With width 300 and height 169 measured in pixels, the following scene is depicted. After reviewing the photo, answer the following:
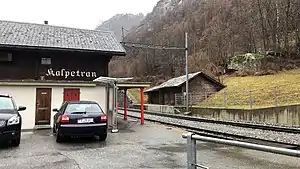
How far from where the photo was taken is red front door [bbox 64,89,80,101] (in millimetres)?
16297

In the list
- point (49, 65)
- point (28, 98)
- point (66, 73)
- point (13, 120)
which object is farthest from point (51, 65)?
point (13, 120)

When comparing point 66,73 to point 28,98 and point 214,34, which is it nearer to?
point 28,98

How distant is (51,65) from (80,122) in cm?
1095

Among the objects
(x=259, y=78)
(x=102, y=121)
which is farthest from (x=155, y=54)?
(x=102, y=121)

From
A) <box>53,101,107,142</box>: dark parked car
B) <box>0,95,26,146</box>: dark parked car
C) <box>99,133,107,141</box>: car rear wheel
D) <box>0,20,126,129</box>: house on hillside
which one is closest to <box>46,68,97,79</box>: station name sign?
<box>0,20,126,129</box>: house on hillside

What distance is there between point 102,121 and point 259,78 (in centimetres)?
2886

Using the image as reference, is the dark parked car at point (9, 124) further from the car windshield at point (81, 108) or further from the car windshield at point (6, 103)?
the car windshield at point (81, 108)

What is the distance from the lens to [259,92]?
1087 inches

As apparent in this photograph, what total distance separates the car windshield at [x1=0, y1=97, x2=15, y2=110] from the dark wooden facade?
30.8 feet

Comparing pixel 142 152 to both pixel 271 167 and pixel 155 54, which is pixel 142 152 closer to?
pixel 271 167

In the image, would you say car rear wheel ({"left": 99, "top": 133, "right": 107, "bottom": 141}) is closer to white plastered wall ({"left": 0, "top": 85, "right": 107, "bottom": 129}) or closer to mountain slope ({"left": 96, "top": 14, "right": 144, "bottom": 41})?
white plastered wall ({"left": 0, "top": 85, "right": 107, "bottom": 129})

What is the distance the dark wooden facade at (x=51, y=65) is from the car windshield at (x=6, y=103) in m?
9.39

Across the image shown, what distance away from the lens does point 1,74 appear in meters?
18.5

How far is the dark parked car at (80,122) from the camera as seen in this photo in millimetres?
9797
